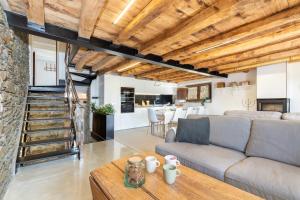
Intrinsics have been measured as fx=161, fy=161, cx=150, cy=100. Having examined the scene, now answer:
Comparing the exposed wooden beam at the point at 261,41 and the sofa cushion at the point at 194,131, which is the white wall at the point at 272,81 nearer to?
the exposed wooden beam at the point at 261,41

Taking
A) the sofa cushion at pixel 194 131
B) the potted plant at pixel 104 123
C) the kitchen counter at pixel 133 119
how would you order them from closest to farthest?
the sofa cushion at pixel 194 131, the potted plant at pixel 104 123, the kitchen counter at pixel 133 119

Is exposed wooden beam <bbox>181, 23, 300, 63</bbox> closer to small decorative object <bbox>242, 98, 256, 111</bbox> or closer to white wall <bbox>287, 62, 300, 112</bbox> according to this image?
white wall <bbox>287, 62, 300, 112</bbox>

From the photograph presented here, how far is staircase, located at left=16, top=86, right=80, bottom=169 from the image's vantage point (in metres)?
3.08

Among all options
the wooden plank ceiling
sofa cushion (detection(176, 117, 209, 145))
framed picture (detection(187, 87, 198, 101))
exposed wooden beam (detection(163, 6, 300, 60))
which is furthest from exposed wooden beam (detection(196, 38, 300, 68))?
framed picture (detection(187, 87, 198, 101))

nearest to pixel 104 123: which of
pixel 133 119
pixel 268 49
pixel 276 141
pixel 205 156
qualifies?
pixel 133 119

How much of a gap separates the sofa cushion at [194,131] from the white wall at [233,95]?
440 centimetres

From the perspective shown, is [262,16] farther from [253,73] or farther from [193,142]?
[253,73]

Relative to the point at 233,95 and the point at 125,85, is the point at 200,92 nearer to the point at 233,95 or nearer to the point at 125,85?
the point at 233,95

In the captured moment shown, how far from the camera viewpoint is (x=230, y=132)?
2516 millimetres

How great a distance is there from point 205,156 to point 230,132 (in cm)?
71

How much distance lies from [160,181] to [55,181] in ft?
6.42

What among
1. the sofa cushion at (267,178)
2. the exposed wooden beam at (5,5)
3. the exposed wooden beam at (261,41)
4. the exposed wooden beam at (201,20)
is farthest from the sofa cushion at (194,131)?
the exposed wooden beam at (5,5)

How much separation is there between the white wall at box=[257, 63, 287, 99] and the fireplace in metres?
0.13

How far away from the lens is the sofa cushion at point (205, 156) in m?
A: 1.90
